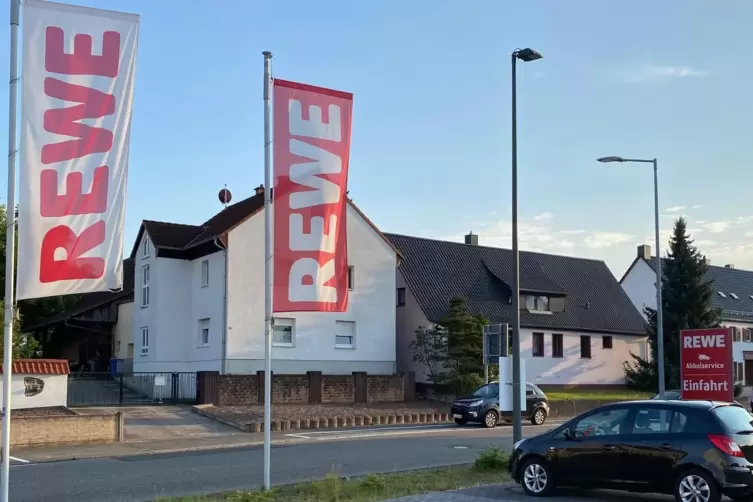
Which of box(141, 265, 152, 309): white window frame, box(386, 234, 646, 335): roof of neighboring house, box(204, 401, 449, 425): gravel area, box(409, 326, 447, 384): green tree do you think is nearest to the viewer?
box(204, 401, 449, 425): gravel area

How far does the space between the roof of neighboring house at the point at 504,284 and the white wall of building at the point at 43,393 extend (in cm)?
1829

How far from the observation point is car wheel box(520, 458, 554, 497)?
12.7 meters

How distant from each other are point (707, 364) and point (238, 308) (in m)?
20.9

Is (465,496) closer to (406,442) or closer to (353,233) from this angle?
(406,442)

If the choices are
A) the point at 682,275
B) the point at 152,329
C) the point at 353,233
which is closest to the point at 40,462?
the point at 152,329

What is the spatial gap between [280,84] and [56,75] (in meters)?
3.67

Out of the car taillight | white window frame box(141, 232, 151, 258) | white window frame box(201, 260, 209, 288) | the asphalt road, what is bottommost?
the asphalt road

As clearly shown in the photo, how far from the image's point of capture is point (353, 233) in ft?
123

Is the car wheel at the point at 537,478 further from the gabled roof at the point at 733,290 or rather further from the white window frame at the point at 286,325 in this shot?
the gabled roof at the point at 733,290

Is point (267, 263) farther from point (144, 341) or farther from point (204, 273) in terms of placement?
point (144, 341)

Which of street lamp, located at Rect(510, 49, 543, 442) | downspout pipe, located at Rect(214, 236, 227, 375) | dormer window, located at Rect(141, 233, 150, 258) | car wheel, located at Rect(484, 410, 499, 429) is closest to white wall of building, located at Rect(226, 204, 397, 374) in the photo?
downspout pipe, located at Rect(214, 236, 227, 375)

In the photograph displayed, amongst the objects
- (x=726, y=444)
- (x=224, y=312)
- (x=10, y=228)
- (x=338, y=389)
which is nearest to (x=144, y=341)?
(x=224, y=312)

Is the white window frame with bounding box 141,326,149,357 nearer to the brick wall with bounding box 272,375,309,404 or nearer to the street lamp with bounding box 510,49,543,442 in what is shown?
the brick wall with bounding box 272,375,309,404

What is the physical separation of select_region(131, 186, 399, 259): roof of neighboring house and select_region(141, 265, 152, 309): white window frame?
1521 millimetres
